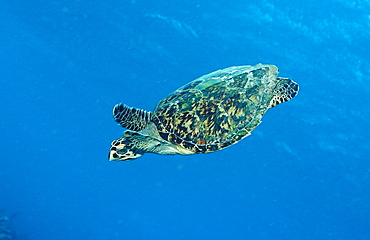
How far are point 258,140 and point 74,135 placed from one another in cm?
4587

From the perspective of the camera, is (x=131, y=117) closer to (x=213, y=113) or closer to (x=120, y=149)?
(x=120, y=149)

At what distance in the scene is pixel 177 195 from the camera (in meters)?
65.6

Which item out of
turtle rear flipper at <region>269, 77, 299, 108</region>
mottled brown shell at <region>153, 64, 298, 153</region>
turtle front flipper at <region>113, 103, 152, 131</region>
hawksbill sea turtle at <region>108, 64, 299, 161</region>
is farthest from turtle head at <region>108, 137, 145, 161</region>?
turtle rear flipper at <region>269, 77, 299, 108</region>

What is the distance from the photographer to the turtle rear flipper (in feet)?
19.3

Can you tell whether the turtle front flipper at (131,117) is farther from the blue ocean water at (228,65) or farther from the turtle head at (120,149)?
the blue ocean water at (228,65)

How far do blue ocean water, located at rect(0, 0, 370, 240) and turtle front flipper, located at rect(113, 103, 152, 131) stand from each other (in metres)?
12.2

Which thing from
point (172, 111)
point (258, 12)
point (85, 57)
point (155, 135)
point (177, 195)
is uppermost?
point (85, 57)

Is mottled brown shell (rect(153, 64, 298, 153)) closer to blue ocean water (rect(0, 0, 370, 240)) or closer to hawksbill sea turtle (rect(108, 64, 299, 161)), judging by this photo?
hawksbill sea turtle (rect(108, 64, 299, 161))

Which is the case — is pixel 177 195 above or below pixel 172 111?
above

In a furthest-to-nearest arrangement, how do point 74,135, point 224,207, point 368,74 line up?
point 74,135
point 224,207
point 368,74

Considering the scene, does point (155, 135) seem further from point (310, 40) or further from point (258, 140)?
point (258, 140)

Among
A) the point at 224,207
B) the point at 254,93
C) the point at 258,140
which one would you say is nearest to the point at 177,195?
the point at 224,207

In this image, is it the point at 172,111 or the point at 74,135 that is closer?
the point at 172,111

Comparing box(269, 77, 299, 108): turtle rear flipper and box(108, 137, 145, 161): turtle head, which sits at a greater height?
box(269, 77, 299, 108): turtle rear flipper
